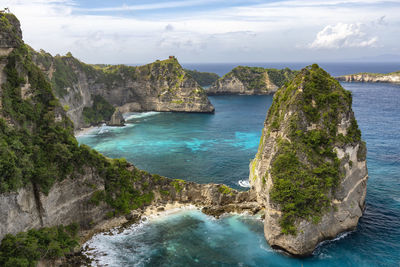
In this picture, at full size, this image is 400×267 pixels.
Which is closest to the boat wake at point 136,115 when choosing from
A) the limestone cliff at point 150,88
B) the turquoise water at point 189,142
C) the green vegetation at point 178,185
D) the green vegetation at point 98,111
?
the turquoise water at point 189,142

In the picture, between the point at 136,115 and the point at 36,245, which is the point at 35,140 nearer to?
the point at 36,245

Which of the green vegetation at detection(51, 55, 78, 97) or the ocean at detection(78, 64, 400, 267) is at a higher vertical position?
the green vegetation at detection(51, 55, 78, 97)

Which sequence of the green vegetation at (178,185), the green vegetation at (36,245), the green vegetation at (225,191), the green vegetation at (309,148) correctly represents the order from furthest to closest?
the green vegetation at (178,185), the green vegetation at (225,191), the green vegetation at (309,148), the green vegetation at (36,245)

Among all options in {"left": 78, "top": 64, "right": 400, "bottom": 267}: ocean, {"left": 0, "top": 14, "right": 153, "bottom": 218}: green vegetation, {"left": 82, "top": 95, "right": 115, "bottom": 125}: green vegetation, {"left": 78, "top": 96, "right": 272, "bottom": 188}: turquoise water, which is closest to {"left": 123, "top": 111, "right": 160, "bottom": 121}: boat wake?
{"left": 78, "top": 96, "right": 272, "bottom": 188}: turquoise water

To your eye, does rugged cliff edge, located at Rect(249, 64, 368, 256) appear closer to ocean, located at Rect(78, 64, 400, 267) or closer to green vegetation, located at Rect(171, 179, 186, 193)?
ocean, located at Rect(78, 64, 400, 267)

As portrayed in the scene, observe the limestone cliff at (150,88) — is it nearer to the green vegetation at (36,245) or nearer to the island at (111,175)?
the island at (111,175)

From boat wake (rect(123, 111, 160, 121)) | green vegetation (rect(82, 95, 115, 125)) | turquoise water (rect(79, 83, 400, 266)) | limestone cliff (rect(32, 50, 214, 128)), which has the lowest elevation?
turquoise water (rect(79, 83, 400, 266))

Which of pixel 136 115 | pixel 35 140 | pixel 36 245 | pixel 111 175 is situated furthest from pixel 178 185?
pixel 136 115
